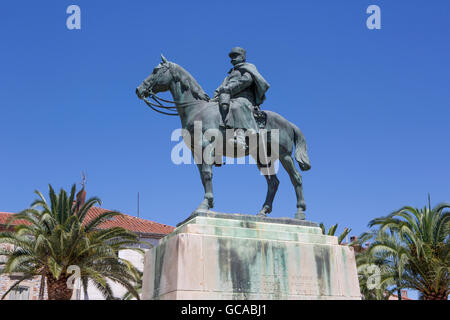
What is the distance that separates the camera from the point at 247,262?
7730 millimetres

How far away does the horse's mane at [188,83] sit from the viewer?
31.1ft

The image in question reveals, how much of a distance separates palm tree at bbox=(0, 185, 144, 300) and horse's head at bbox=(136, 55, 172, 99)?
13570 mm

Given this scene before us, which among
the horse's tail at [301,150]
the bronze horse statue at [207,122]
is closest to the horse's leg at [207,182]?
the bronze horse statue at [207,122]

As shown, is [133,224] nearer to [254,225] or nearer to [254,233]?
[254,225]

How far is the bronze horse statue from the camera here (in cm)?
909

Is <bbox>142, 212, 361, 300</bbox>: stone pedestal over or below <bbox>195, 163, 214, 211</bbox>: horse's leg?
below

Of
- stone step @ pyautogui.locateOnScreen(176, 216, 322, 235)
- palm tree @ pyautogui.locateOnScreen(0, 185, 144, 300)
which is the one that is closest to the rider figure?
stone step @ pyautogui.locateOnScreen(176, 216, 322, 235)

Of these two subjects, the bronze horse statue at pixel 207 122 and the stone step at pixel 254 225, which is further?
the bronze horse statue at pixel 207 122

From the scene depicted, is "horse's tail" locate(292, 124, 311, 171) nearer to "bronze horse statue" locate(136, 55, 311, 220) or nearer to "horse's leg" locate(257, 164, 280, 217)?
"bronze horse statue" locate(136, 55, 311, 220)

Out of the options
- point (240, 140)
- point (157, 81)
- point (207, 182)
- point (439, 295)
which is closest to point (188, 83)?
point (157, 81)

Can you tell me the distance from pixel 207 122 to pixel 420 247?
17.1 meters

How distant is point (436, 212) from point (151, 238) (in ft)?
74.9

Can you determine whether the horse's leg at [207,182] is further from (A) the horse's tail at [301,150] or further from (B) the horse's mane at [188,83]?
(A) the horse's tail at [301,150]
